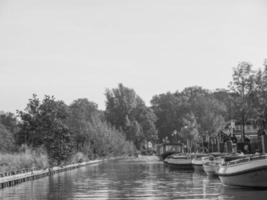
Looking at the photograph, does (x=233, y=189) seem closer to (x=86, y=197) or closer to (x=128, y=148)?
(x=86, y=197)

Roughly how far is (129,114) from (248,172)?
15630 cm

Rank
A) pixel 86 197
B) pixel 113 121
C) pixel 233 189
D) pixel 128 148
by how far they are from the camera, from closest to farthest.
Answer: pixel 86 197 → pixel 233 189 → pixel 128 148 → pixel 113 121

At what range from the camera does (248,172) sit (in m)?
35.8

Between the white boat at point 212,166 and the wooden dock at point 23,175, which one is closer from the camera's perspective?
the wooden dock at point 23,175

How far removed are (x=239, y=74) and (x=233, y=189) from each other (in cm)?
3922

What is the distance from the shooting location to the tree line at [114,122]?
7327 centimetres

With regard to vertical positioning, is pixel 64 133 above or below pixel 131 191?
above

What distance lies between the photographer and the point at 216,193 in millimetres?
36469

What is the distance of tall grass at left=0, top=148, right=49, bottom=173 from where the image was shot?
56.1m

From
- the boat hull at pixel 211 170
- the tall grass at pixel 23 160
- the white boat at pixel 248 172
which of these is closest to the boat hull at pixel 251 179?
the white boat at pixel 248 172

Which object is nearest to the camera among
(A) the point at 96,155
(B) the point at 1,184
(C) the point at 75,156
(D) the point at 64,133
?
(B) the point at 1,184

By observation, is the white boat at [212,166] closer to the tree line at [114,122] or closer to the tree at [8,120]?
the tree line at [114,122]

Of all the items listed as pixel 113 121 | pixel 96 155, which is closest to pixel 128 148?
pixel 113 121

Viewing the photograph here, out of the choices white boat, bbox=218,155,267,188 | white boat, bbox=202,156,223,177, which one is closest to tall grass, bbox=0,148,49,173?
white boat, bbox=202,156,223,177
